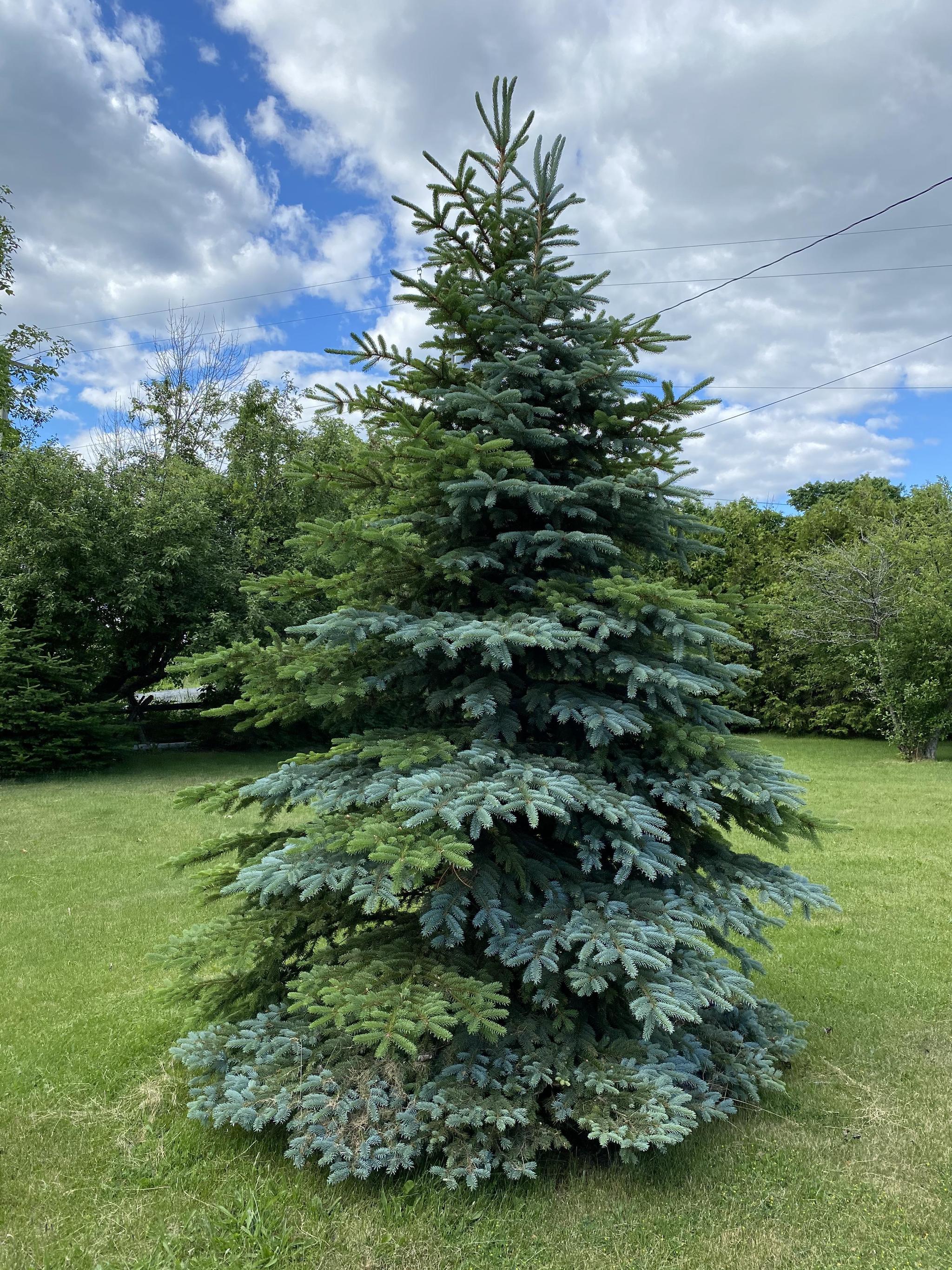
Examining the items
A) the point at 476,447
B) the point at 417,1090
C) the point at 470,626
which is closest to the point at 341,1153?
the point at 417,1090

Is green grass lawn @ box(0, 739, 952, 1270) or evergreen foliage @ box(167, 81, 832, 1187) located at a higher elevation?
evergreen foliage @ box(167, 81, 832, 1187)

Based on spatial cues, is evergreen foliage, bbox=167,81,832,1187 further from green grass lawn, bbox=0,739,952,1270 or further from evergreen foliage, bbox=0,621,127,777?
evergreen foliage, bbox=0,621,127,777

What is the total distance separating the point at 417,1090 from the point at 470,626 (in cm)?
159

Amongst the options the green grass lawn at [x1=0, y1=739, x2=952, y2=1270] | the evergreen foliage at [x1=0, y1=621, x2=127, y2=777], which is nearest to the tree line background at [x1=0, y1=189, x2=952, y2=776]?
the evergreen foliage at [x1=0, y1=621, x2=127, y2=777]

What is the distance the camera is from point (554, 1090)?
10.2ft

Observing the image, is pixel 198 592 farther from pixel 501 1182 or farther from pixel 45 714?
pixel 501 1182

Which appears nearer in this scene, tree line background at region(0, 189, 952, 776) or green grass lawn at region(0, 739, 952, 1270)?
green grass lawn at region(0, 739, 952, 1270)

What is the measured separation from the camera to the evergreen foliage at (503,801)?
2621mm

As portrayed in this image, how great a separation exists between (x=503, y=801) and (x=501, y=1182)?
1339mm

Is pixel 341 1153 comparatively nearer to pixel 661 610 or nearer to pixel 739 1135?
pixel 739 1135

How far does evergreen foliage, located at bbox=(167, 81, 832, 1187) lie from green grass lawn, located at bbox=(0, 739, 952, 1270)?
0.62ft

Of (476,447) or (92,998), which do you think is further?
(92,998)

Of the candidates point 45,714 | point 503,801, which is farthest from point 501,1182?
point 45,714

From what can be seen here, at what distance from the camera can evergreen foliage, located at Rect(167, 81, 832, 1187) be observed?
2621 millimetres
